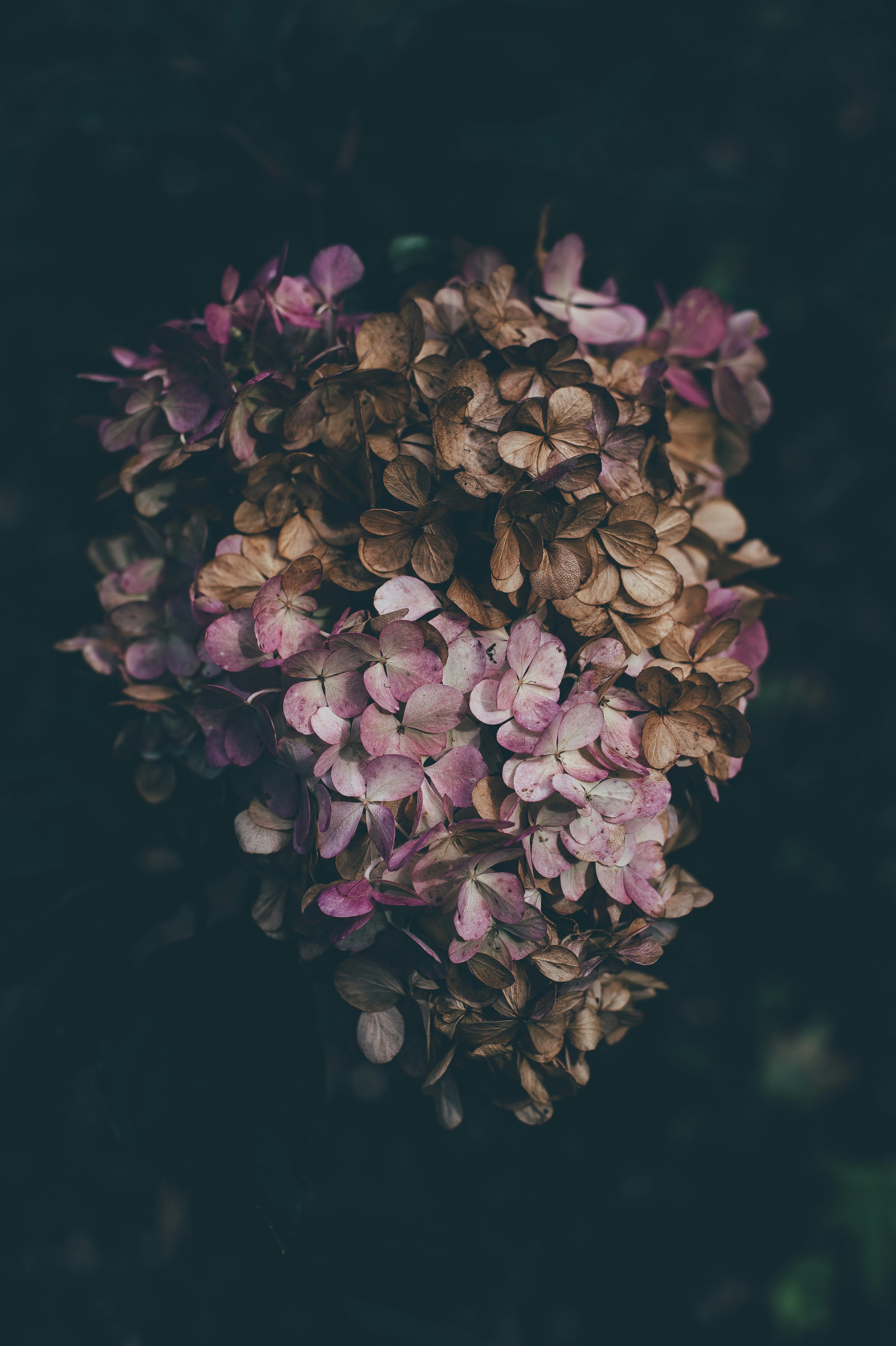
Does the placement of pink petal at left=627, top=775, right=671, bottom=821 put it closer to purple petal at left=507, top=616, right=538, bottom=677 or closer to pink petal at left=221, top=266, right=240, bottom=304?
purple petal at left=507, top=616, right=538, bottom=677

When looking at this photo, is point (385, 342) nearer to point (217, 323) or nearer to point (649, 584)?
point (217, 323)

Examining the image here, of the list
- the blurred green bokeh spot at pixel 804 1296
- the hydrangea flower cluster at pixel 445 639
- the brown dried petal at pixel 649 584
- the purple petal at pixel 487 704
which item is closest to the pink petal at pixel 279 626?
the hydrangea flower cluster at pixel 445 639

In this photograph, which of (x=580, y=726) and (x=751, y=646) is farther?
(x=751, y=646)

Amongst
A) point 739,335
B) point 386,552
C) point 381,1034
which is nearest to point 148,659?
point 386,552

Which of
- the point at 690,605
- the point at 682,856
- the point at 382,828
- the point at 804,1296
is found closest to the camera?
the point at 382,828

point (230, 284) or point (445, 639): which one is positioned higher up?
point (230, 284)

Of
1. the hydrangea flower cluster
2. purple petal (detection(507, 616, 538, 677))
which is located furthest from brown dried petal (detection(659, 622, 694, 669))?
purple petal (detection(507, 616, 538, 677))

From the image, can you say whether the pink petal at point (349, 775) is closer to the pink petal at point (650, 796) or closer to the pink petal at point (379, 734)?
the pink petal at point (379, 734)
